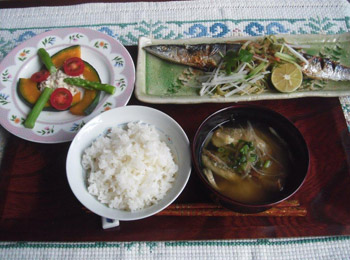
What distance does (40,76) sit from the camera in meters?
2.19

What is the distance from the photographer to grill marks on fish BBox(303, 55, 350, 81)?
89.3 inches

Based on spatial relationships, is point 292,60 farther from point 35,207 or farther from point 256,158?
point 35,207

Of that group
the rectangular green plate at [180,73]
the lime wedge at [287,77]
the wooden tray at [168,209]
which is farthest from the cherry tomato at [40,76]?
the lime wedge at [287,77]

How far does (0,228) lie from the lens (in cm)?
171

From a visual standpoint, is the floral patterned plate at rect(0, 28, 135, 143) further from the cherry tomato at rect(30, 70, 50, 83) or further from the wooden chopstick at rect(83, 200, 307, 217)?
the wooden chopstick at rect(83, 200, 307, 217)

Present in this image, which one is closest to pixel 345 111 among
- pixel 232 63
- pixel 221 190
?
pixel 232 63

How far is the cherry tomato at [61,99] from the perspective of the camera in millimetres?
2084

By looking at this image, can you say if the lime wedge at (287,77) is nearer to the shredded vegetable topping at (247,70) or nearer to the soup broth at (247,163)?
the shredded vegetable topping at (247,70)

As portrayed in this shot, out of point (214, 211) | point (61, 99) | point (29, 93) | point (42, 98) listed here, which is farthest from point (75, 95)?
point (214, 211)

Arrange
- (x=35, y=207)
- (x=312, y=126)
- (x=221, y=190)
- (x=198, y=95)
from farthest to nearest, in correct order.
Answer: (x=198, y=95), (x=312, y=126), (x=35, y=207), (x=221, y=190)

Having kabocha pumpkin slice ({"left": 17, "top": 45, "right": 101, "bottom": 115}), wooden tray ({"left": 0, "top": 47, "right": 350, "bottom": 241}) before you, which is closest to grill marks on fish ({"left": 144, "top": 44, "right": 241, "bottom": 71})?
kabocha pumpkin slice ({"left": 17, "top": 45, "right": 101, "bottom": 115})

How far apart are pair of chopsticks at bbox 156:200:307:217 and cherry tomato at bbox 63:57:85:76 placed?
119 centimetres

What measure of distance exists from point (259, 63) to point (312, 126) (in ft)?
2.08

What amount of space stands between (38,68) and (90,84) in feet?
1.60
